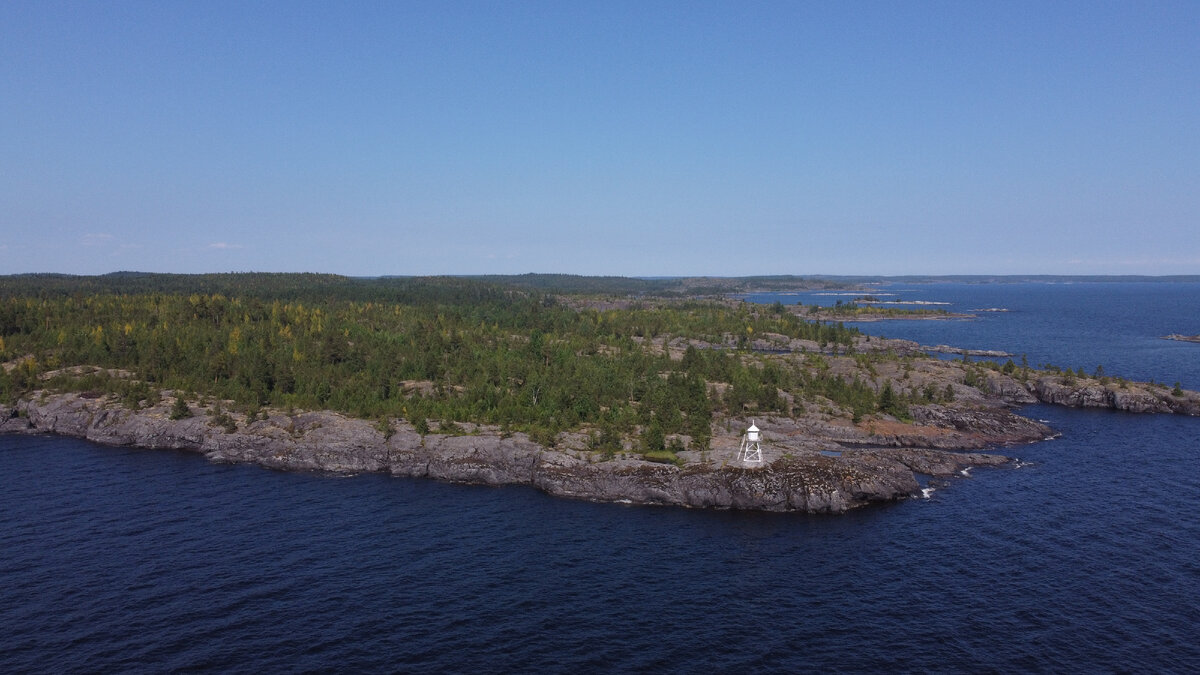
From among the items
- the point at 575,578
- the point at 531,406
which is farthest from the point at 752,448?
the point at 531,406

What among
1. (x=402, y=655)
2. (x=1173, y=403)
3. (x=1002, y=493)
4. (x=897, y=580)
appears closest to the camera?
(x=402, y=655)

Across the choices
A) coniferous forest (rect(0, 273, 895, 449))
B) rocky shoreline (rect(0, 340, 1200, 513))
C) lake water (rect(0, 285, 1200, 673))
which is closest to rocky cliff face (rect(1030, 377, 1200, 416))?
rocky shoreline (rect(0, 340, 1200, 513))

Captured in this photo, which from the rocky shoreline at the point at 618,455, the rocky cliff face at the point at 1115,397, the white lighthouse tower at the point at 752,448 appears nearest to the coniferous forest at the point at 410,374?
the rocky shoreline at the point at 618,455

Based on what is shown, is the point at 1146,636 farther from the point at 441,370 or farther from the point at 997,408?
the point at 441,370

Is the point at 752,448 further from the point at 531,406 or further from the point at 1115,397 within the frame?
the point at 1115,397

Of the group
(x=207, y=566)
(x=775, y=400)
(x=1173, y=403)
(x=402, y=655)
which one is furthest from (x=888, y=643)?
(x=1173, y=403)

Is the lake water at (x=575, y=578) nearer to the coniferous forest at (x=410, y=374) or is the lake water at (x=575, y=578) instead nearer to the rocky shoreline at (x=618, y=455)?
the rocky shoreline at (x=618, y=455)
